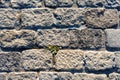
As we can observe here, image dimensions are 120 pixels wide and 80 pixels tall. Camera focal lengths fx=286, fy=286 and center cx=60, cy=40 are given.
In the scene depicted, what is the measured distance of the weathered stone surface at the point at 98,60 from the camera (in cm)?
276

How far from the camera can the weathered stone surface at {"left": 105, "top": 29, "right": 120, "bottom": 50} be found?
279 cm

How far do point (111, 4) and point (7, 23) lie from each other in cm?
104

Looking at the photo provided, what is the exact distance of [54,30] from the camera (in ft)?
9.15

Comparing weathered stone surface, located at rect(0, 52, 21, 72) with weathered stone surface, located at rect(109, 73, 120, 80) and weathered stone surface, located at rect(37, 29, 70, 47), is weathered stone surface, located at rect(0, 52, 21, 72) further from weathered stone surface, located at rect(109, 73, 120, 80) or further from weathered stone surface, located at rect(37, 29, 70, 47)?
weathered stone surface, located at rect(109, 73, 120, 80)

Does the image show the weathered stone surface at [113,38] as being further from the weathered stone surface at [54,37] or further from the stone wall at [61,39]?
the weathered stone surface at [54,37]

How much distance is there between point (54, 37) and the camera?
109 inches

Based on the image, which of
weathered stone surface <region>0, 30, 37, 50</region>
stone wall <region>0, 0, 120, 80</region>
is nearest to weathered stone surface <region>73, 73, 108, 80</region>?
stone wall <region>0, 0, 120, 80</region>

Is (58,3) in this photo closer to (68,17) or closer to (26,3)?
(68,17)

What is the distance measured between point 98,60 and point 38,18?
0.71 meters

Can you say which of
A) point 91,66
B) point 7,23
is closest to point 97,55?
point 91,66

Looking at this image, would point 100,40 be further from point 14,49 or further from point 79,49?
point 14,49

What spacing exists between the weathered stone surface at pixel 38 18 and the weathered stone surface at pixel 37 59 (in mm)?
248

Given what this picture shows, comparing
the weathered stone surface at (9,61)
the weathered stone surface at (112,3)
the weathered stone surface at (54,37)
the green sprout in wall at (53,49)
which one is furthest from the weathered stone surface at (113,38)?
the weathered stone surface at (9,61)

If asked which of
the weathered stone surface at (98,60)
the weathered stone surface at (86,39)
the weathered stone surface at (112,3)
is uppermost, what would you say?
the weathered stone surface at (112,3)
